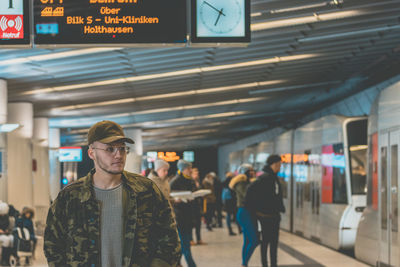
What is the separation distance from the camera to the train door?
10234 mm

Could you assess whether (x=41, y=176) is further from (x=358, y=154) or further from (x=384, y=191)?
(x=384, y=191)

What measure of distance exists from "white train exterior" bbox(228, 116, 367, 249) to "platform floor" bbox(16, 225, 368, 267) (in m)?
0.49

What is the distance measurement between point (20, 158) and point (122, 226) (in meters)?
13.8

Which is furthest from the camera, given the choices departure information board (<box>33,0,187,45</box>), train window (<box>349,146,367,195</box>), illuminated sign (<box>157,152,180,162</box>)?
illuminated sign (<box>157,152,180,162</box>)

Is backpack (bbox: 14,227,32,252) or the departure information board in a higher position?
the departure information board

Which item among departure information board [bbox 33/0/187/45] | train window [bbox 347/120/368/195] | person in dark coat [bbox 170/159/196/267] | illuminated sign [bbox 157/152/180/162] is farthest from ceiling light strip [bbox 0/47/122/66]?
illuminated sign [bbox 157/152/180/162]

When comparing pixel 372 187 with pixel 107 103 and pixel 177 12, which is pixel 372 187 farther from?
pixel 107 103

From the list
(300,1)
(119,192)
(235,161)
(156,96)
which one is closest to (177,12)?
(300,1)

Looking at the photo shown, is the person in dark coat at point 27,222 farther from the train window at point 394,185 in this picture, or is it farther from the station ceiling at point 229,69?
the train window at point 394,185

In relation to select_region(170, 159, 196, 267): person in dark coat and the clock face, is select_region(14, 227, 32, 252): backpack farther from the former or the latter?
the clock face

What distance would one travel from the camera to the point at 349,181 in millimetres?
14719

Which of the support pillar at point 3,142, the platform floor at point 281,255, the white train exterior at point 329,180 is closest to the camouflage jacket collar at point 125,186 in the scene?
the platform floor at point 281,255

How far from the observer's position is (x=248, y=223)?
1095 cm

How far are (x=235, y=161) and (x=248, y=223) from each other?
29.0 meters
